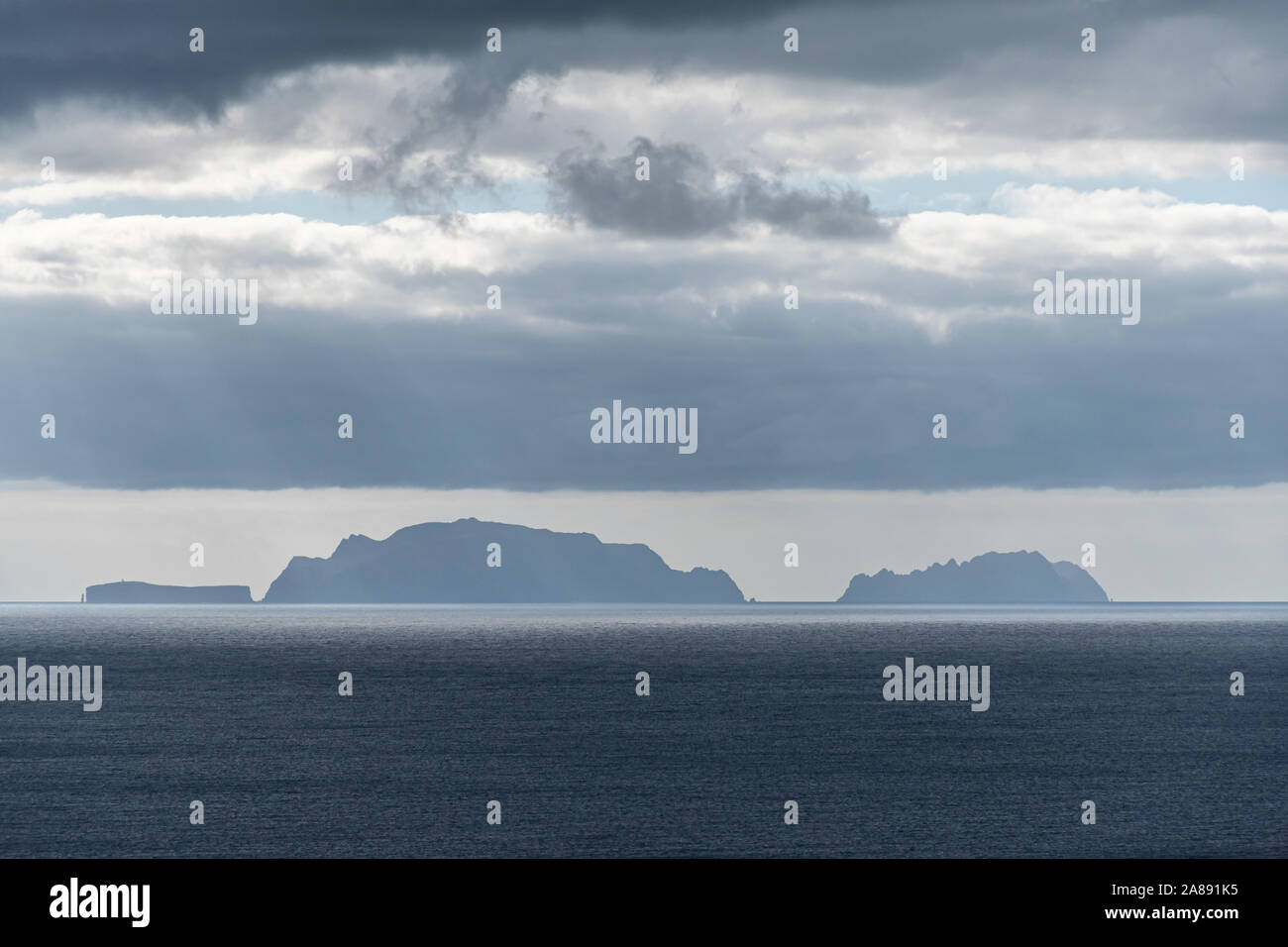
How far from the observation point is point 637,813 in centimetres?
9494

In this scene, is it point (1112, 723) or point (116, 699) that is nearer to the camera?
point (1112, 723)

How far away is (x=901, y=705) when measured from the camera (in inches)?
7146

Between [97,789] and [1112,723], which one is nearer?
[97,789]

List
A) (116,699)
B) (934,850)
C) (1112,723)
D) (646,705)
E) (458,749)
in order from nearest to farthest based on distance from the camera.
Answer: (934,850) → (458,749) → (1112,723) → (646,705) → (116,699)
